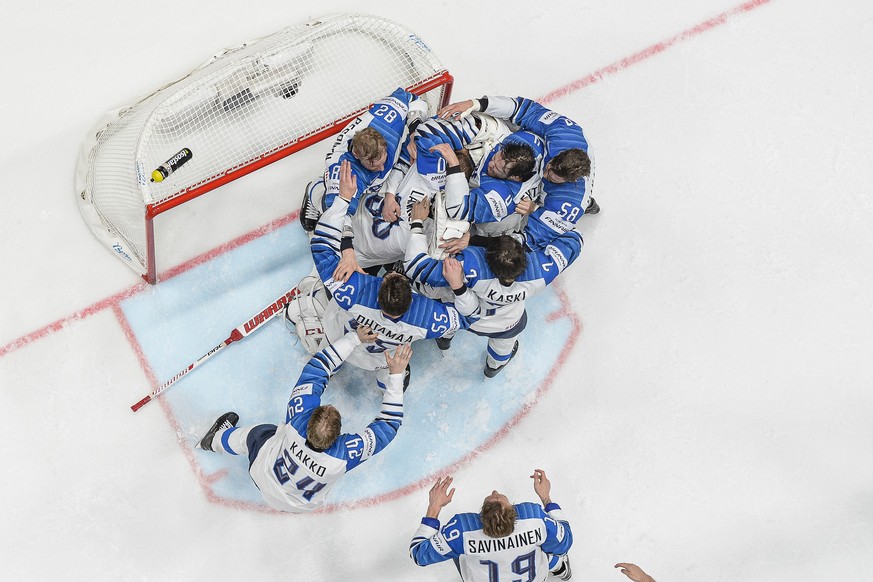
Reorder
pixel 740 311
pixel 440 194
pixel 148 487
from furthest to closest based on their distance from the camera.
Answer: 1. pixel 740 311
2. pixel 148 487
3. pixel 440 194

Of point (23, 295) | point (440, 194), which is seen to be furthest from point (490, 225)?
point (23, 295)

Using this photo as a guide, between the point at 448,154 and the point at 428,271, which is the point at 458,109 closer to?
the point at 448,154

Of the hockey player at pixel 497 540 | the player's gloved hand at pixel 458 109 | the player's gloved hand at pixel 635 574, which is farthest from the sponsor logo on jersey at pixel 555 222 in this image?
the player's gloved hand at pixel 635 574

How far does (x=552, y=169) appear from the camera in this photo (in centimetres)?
429

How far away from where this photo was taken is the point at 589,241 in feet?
17.1

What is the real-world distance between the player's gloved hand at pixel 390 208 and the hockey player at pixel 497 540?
4.89 ft

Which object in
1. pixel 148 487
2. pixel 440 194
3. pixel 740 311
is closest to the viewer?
pixel 440 194

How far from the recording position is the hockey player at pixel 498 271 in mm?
4016

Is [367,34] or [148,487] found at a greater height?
[367,34]

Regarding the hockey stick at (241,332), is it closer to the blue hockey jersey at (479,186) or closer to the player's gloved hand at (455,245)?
the player's gloved hand at (455,245)

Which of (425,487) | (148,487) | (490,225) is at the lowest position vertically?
(425,487)

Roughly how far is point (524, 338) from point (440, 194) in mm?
1176

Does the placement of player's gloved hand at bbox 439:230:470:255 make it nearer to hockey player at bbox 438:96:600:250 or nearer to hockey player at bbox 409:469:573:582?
hockey player at bbox 438:96:600:250

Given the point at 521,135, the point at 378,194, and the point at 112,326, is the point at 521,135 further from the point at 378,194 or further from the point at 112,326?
the point at 112,326
